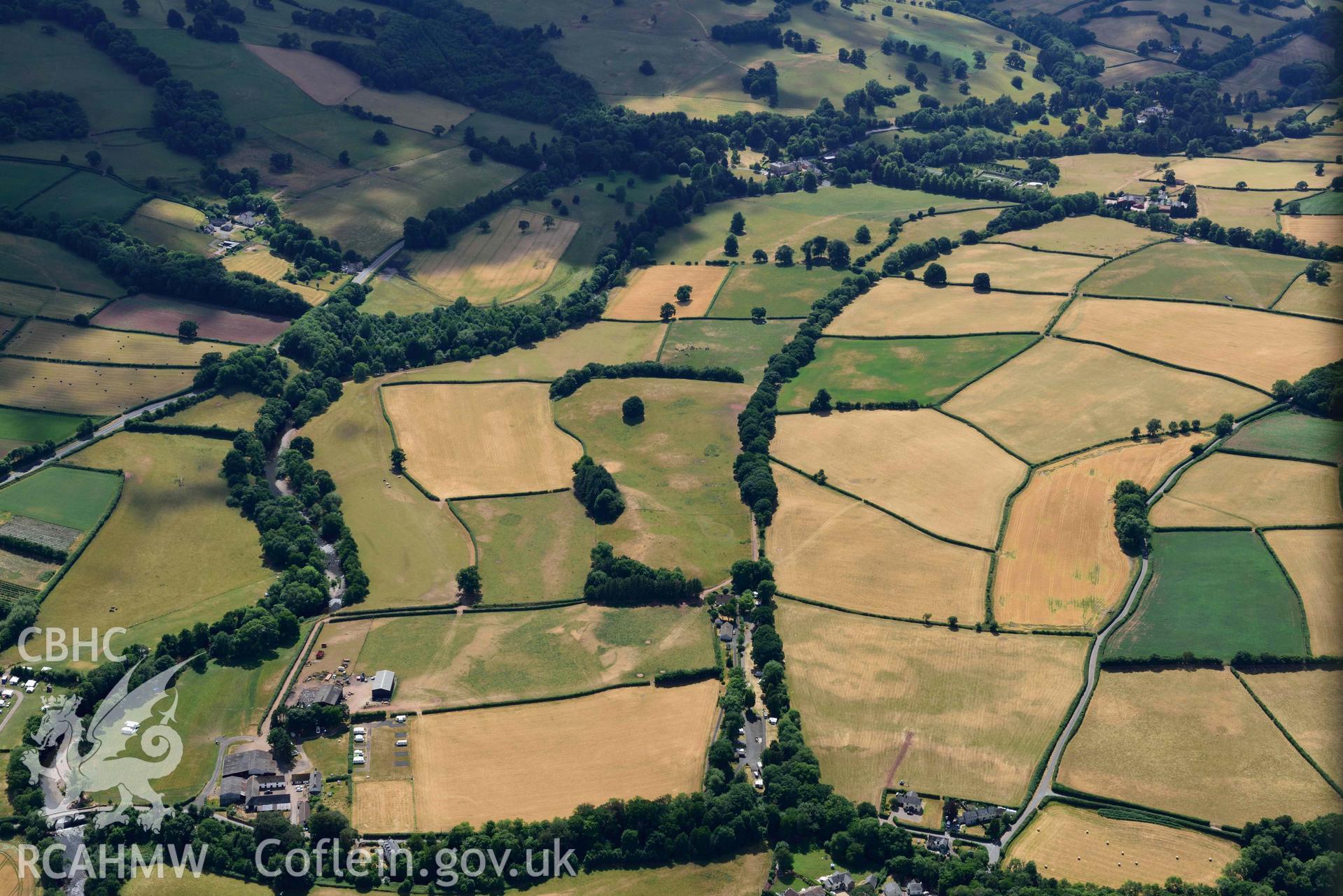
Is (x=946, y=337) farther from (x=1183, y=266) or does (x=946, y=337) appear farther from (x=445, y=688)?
(x=445, y=688)

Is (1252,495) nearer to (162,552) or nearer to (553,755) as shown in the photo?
(553,755)

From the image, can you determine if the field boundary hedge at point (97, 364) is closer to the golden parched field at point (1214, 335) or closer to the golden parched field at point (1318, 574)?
the golden parched field at point (1214, 335)

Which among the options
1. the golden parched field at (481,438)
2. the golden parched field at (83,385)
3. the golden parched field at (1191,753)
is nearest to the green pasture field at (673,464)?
the golden parched field at (481,438)

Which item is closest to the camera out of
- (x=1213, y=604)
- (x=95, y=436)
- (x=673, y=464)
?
(x=1213, y=604)

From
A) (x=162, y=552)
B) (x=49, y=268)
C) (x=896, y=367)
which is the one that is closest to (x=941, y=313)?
(x=896, y=367)

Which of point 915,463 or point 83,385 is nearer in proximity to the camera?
point 915,463

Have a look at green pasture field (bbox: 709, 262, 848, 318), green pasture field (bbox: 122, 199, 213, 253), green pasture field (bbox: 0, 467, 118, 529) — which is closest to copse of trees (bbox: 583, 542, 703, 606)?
green pasture field (bbox: 0, 467, 118, 529)
